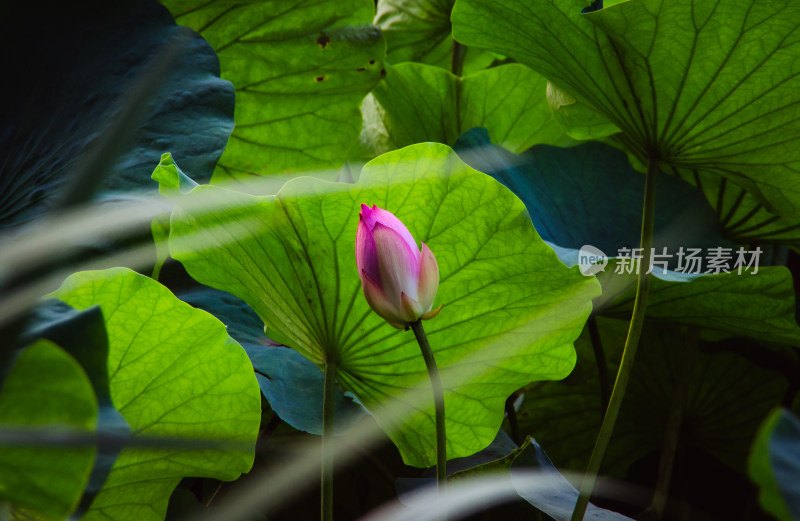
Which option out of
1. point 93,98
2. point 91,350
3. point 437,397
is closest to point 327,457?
point 437,397

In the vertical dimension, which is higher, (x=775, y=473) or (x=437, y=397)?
(x=775, y=473)

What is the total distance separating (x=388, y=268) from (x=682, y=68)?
32cm

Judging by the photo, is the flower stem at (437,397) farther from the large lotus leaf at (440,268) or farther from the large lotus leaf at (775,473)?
the large lotus leaf at (775,473)

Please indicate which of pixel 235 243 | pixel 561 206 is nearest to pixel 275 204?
pixel 235 243

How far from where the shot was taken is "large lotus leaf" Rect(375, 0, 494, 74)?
1.04 metres

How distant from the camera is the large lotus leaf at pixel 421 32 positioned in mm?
1042

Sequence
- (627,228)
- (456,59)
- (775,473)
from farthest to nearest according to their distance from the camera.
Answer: (456,59) → (627,228) → (775,473)

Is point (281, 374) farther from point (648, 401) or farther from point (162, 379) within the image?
point (648, 401)

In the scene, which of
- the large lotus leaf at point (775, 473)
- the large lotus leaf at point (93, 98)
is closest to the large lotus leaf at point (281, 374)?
the large lotus leaf at point (93, 98)

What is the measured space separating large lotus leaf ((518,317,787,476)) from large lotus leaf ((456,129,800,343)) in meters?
0.12

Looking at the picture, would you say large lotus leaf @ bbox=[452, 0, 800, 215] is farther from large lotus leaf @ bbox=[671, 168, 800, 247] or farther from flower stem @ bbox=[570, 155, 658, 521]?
large lotus leaf @ bbox=[671, 168, 800, 247]

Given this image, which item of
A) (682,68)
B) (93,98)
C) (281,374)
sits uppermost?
(682,68)

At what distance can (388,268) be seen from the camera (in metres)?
0.42

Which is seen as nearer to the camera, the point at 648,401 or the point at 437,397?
the point at 437,397
